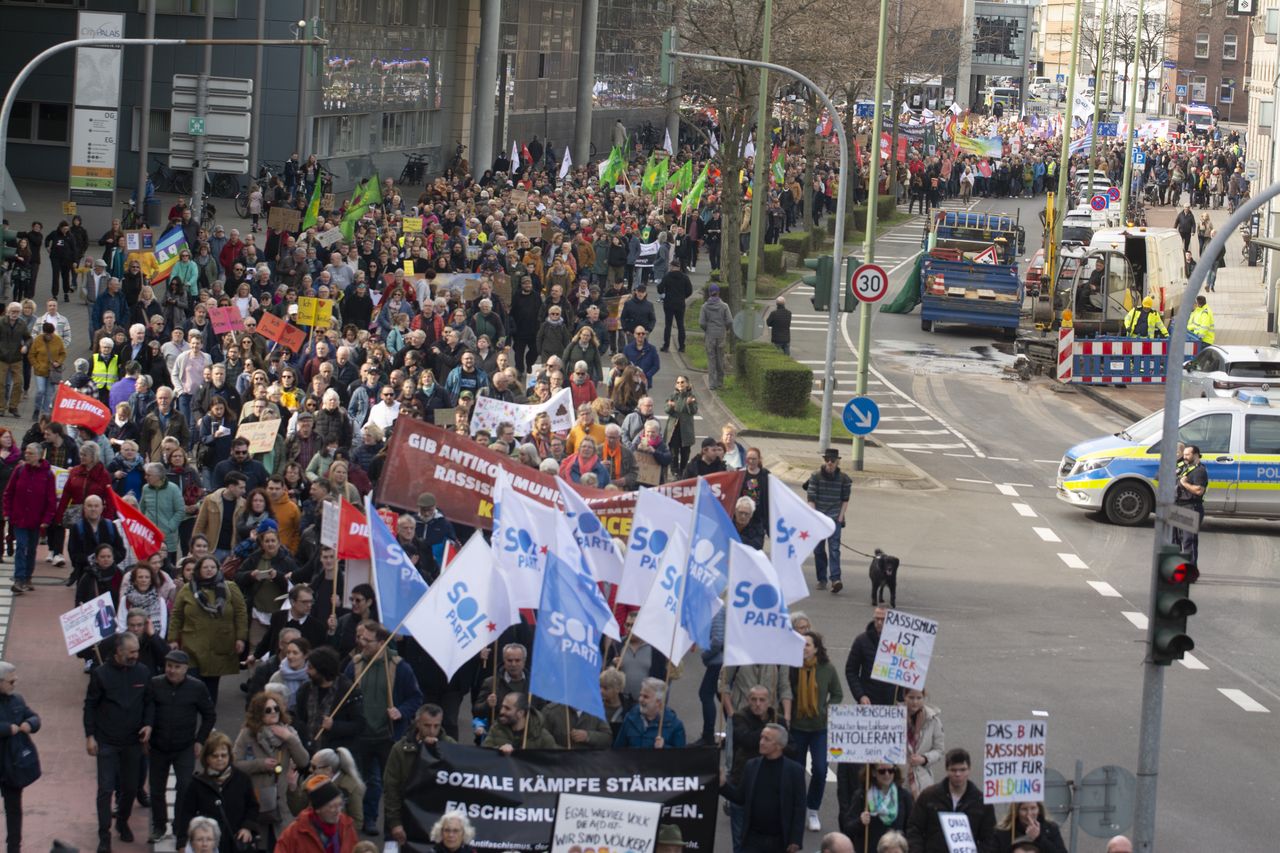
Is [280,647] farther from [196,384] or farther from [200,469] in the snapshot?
[196,384]

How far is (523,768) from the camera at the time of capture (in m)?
12.0

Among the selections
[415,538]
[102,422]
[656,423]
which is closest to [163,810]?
[415,538]

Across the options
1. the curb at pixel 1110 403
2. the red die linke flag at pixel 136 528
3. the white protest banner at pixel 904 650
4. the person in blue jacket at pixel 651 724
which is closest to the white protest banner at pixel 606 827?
the person in blue jacket at pixel 651 724

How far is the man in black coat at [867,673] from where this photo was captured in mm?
14359

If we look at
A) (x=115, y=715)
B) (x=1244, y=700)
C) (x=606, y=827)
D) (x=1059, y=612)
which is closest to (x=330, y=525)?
(x=115, y=715)

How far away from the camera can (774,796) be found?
12.2 metres

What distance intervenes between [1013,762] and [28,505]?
10175 mm

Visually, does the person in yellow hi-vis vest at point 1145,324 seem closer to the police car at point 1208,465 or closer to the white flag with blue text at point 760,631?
the police car at point 1208,465

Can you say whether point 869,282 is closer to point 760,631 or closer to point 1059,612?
point 1059,612

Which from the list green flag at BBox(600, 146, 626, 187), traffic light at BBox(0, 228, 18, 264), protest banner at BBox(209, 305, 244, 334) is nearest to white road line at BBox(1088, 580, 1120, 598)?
Result: protest banner at BBox(209, 305, 244, 334)

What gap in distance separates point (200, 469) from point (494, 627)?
843 cm

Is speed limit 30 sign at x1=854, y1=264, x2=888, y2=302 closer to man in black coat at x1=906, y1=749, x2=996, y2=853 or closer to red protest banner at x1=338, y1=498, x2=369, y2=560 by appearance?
red protest banner at x1=338, y1=498, x2=369, y2=560

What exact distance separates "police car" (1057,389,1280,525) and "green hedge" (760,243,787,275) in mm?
24591

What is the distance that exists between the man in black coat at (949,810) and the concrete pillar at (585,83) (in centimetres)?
5879
